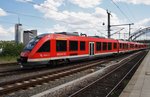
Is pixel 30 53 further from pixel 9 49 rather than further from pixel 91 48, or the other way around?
pixel 9 49

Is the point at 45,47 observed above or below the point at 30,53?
above

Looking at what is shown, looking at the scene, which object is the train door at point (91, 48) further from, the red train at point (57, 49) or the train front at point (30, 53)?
the train front at point (30, 53)

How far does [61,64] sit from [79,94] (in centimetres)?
1485

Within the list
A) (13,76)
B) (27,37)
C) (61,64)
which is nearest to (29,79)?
(13,76)

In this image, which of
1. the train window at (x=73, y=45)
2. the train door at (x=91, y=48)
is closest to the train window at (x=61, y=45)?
the train window at (x=73, y=45)

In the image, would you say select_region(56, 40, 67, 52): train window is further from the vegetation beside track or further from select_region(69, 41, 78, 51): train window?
the vegetation beside track

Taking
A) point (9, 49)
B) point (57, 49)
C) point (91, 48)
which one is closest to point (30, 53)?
point (57, 49)

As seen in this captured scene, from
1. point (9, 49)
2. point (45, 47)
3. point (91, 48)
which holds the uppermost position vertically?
point (45, 47)

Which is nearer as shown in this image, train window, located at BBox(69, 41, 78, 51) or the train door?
train window, located at BBox(69, 41, 78, 51)

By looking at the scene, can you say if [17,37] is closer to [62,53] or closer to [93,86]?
[62,53]

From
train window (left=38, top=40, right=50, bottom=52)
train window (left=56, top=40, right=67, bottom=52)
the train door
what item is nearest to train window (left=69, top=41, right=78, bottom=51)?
train window (left=56, top=40, right=67, bottom=52)

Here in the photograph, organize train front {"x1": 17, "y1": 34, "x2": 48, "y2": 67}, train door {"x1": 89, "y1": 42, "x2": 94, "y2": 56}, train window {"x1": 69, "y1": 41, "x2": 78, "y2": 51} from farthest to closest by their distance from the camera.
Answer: train door {"x1": 89, "y1": 42, "x2": 94, "y2": 56}, train window {"x1": 69, "y1": 41, "x2": 78, "y2": 51}, train front {"x1": 17, "y1": 34, "x2": 48, "y2": 67}

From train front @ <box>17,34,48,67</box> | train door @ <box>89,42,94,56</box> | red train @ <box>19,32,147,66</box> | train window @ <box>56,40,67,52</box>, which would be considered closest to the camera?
train front @ <box>17,34,48,67</box>

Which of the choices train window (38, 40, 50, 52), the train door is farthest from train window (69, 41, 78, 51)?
the train door
